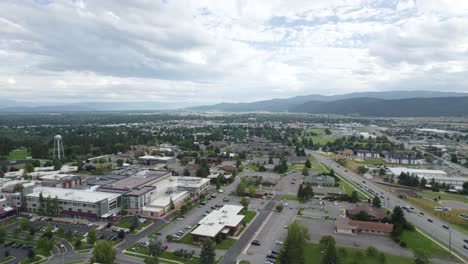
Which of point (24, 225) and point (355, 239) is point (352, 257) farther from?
point (24, 225)

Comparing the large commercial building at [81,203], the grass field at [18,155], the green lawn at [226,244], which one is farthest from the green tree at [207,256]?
the grass field at [18,155]

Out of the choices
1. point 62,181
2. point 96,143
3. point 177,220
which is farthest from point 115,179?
point 96,143

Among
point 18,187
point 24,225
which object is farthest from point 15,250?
point 18,187

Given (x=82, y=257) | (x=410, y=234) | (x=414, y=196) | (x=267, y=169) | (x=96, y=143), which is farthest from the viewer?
(x=96, y=143)

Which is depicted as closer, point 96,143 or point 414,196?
point 414,196

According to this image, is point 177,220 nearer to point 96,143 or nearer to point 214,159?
point 214,159
